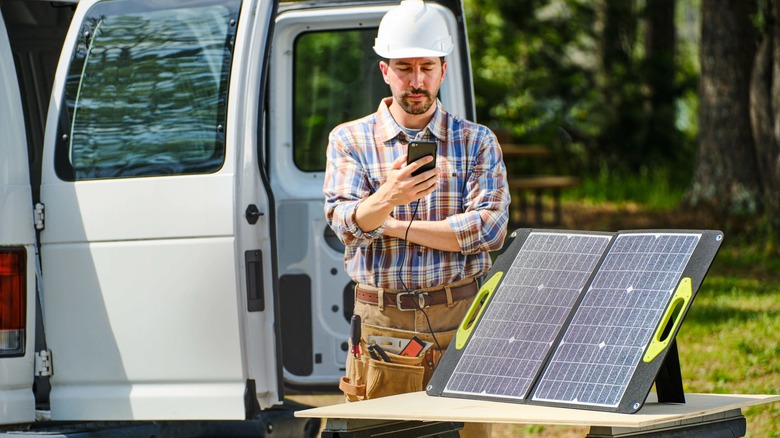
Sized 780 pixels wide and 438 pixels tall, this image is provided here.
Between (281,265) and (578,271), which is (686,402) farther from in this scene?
(281,265)

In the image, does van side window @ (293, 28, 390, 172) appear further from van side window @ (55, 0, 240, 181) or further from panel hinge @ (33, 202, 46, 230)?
panel hinge @ (33, 202, 46, 230)

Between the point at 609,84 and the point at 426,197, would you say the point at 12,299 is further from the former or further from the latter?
the point at 609,84

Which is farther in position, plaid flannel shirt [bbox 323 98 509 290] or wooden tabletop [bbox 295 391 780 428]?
plaid flannel shirt [bbox 323 98 509 290]

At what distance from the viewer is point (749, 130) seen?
1382 cm

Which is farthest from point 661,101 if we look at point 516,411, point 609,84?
point 516,411

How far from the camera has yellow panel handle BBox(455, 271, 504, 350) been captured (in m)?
3.76

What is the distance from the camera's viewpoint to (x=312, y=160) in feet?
19.6

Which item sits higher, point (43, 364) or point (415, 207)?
point (415, 207)

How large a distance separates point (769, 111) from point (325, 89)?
762 centimetres

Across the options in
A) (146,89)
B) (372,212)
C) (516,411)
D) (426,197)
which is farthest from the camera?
(146,89)

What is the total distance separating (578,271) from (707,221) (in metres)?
10.3

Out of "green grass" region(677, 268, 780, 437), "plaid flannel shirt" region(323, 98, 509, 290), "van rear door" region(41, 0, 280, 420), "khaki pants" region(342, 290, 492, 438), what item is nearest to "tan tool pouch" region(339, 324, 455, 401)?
"khaki pants" region(342, 290, 492, 438)

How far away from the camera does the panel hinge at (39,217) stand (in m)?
4.71

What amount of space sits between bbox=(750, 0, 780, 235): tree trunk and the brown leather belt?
8.31 metres
